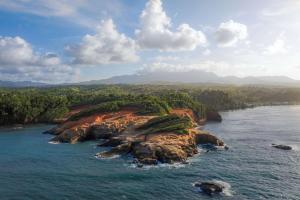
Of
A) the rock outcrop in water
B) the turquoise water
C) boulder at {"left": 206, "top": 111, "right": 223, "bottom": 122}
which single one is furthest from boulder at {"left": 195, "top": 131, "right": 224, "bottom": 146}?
boulder at {"left": 206, "top": 111, "right": 223, "bottom": 122}

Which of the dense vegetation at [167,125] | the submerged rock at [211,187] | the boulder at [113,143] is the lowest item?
the submerged rock at [211,187]

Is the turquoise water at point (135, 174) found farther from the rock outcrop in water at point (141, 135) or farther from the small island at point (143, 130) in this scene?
the small island at point (143, 130)

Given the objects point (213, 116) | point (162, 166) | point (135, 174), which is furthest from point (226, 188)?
point (213, 116)

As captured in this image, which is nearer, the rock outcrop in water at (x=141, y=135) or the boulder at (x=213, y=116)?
the rock outcrop in water at (x=141, y=135)

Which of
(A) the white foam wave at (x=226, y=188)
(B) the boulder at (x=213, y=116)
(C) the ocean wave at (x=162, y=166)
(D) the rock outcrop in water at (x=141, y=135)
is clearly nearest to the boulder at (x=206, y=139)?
(D) the rock outcrop in water at (x=141, y=135)

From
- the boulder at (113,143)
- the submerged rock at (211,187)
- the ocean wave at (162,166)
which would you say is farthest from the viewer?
the boulder at (113,143)

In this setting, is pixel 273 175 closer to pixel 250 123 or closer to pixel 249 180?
pixel 249 180
